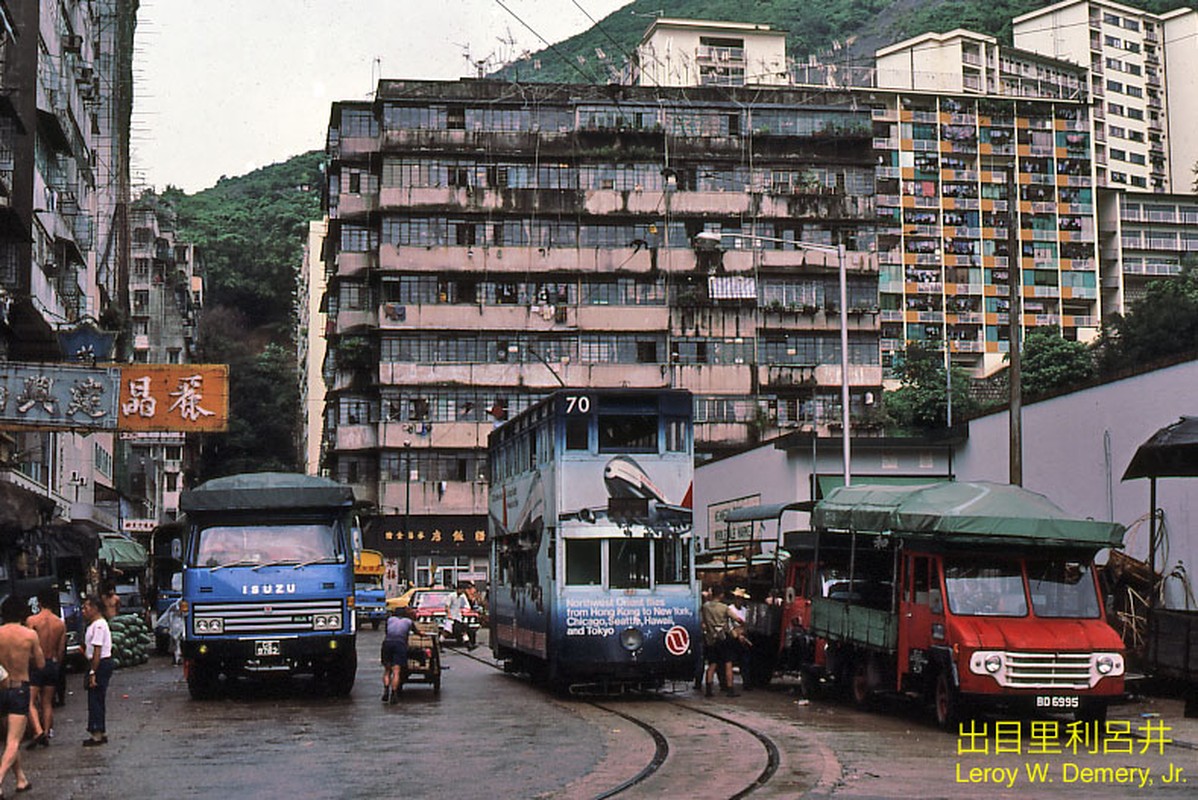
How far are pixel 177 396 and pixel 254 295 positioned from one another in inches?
4031

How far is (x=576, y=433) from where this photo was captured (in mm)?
24281

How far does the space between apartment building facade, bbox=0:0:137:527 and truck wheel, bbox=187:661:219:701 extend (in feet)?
29.2

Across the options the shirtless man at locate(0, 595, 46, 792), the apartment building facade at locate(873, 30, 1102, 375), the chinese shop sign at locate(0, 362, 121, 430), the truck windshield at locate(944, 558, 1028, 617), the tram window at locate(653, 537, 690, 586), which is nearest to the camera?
the shirtless man at locate(0, 595, 46, 792)

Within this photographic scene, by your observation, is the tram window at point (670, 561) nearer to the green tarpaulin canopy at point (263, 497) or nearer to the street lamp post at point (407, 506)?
the green tarpaulin canopy at point (263, 497)

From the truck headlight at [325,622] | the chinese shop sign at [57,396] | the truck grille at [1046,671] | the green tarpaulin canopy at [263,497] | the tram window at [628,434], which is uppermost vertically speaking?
the chinese shop sign at [57,396]

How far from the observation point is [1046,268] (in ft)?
388

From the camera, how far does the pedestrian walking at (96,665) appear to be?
17.8 metres

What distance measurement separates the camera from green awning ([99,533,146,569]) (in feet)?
169

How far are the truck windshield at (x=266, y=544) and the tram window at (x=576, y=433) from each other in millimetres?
3898

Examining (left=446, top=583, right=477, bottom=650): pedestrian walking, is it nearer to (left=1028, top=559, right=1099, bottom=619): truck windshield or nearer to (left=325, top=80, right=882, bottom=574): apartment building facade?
(left=1028, top=559, right=1099, bottom=619): truck windshield

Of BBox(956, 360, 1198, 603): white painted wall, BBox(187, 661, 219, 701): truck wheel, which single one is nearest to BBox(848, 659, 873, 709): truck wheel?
BBox(956, 360, 1198, 603): white painted wall

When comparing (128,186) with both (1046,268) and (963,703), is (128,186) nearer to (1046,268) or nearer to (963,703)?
(963,703)

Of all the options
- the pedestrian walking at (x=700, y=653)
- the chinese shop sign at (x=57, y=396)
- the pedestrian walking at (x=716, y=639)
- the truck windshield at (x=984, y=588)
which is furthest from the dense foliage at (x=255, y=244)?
the truck windshield at (x=984, y=588)

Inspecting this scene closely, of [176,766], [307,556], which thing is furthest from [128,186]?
[176,766]
